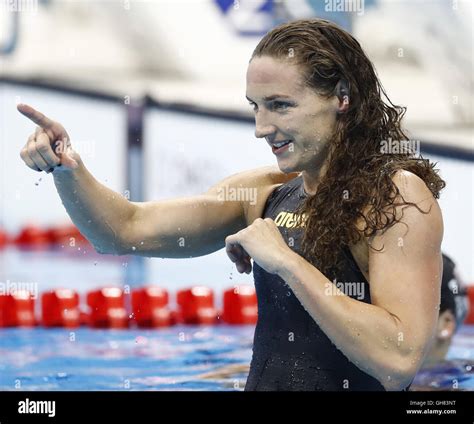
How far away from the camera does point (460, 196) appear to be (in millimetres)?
8062

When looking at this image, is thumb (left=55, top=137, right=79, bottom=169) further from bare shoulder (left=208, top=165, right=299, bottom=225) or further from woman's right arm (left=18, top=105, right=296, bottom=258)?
bare shoulder (left=208, top=165, right=299, bottom=225)

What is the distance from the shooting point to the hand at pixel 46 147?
7.01ft

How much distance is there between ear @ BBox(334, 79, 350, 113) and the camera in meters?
2.17

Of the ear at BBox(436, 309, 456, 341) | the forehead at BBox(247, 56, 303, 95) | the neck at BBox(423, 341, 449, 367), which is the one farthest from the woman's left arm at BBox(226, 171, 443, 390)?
the neck at BBox(423, 341, 449, 367)

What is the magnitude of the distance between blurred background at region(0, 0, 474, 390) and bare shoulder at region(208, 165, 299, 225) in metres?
4.79

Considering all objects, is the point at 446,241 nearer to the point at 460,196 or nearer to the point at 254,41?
the point at 460,196

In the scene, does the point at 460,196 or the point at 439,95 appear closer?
the point at 460,196

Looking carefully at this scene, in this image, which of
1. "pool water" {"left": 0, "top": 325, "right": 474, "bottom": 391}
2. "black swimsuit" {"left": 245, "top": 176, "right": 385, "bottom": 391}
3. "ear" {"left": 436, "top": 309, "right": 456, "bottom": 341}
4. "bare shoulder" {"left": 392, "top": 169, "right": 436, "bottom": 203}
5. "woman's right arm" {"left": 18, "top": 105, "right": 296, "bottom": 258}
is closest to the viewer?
"bare shoulder" {"left": 392, "top": 169, "right": 436, "bottom": 203}

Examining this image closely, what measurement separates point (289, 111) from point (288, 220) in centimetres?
28

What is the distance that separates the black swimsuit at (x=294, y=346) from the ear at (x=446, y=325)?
2617 millimetres

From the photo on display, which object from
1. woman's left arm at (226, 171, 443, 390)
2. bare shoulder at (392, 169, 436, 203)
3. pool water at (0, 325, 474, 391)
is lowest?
pool water at (0, 325, 474, 391)

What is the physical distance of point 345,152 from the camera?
217 cm

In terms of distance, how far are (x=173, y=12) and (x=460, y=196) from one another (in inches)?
153
